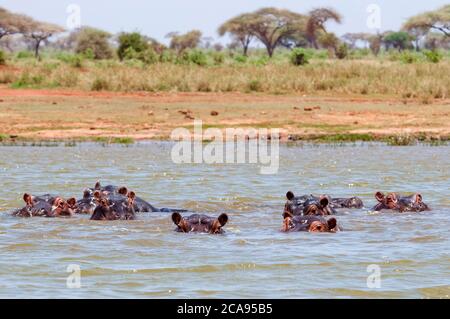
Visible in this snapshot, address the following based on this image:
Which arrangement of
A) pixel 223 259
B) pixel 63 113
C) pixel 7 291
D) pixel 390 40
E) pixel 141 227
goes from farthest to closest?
pixel 390 40, pixel 63 113, pixel 141 227, pixel 223 259, pixel 7 291

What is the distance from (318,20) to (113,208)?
49.0 metres

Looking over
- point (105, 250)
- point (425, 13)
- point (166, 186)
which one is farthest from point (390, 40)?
point (105, 250)

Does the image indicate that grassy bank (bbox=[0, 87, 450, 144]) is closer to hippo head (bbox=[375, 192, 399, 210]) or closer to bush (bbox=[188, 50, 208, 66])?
bush (bbox=[188, 50, 208, 66])

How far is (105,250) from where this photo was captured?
9773mm

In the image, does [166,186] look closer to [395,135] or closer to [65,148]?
[65,148]

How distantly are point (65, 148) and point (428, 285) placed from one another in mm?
12281

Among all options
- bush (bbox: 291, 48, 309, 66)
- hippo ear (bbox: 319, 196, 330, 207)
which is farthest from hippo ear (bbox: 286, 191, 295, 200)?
bush (bbox: 291, 48, 309, 66)

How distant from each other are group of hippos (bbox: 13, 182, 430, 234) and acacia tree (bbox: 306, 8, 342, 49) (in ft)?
150

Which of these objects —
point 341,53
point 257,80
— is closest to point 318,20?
point 341,53

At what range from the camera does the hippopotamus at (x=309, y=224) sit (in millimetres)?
10594

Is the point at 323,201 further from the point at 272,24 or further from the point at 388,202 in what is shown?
the point at 272,24

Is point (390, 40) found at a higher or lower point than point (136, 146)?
higher

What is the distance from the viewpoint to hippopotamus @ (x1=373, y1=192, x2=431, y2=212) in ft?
40.0

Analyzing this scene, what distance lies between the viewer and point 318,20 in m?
59.5
